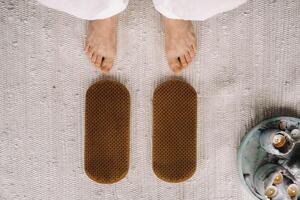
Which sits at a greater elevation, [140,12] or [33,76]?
[140,12]

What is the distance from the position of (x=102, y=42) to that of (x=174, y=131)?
25 centimetres

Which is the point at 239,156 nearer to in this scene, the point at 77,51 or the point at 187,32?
the point at 187,32

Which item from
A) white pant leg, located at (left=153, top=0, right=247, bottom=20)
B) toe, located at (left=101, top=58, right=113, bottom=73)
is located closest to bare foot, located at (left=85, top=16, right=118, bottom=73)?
toe, located at (left=101, top=58, right=113, bottom=73)

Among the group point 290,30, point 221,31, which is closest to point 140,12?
point 221,31

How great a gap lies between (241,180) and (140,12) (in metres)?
0.44

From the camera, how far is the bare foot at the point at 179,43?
973 mm

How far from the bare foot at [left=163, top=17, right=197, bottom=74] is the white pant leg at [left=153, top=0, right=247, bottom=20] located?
183 millimetres

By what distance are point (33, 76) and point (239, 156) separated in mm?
496

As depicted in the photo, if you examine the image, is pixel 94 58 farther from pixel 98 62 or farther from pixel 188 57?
pixel 188 57

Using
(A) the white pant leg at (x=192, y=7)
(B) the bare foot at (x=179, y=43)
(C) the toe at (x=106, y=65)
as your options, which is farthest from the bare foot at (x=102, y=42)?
(A) the white pant leg at (x=192, y=7)

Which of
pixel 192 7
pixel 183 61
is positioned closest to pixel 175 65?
pixel 183 61

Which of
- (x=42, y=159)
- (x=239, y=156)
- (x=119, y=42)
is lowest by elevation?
(x=42, y=159)

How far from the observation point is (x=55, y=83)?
1.03 m

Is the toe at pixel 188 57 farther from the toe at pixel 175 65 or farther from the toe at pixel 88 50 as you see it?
the toe at pixel 88 50
